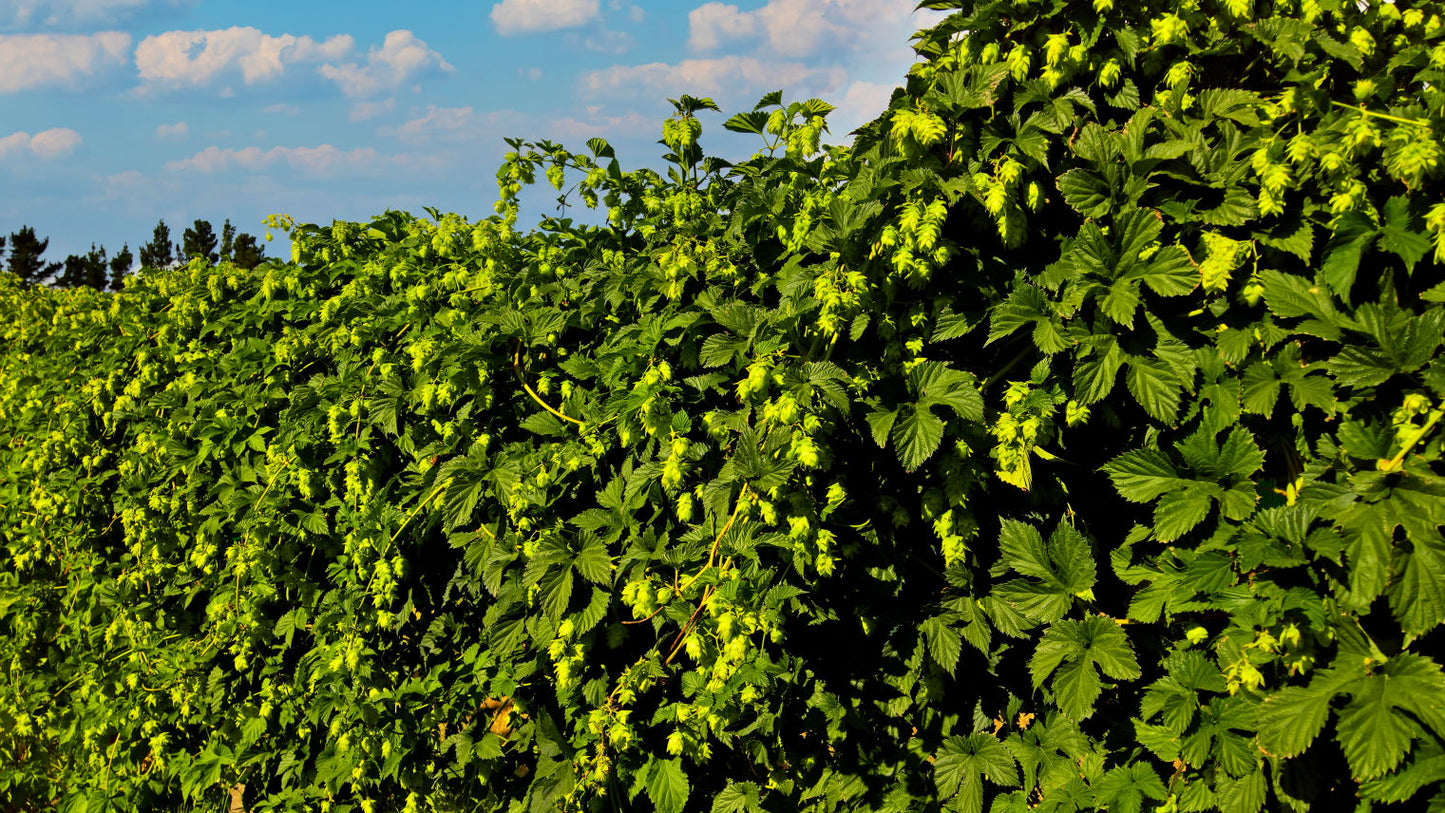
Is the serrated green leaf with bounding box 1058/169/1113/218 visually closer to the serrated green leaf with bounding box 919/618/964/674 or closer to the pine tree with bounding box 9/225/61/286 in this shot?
the serrated green leaf with bounding box 919/618/964/674

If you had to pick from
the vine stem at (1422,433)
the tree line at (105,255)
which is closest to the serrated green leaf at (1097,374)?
the vine stem at (1422,433)

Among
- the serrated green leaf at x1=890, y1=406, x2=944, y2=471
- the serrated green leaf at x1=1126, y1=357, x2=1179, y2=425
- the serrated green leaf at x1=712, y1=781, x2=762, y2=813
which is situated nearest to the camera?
the serrated green leaf at x1=1126, y1=357, x2=1179, y2=425

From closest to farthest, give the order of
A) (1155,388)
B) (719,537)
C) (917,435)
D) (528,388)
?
(1155,388), (917,435), (719,537), (528,388)

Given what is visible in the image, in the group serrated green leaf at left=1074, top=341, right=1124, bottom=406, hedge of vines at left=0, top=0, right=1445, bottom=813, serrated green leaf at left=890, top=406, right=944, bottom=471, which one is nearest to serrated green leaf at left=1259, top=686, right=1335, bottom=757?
hedge of vines at left=0, top=0, right=1445, bottom=813

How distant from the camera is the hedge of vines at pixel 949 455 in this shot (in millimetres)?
1836

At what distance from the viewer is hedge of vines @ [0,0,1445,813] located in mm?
1836

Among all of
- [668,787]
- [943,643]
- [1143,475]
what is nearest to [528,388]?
[668,787]

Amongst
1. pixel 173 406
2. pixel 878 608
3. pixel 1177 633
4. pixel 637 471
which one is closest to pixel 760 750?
pixel 878 608

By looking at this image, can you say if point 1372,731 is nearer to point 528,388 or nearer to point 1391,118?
point 1391,118

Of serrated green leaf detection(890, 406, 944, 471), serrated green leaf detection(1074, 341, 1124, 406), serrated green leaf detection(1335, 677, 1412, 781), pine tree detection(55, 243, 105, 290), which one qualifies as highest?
pine tree detection(55, 243, 105, 290)

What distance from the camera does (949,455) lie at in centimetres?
223

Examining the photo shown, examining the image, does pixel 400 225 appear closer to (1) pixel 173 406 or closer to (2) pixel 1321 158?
(1) pixel 173 406

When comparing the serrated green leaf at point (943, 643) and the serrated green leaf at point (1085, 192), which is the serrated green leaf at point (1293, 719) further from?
the serrated green leaf at point (1085, 192)

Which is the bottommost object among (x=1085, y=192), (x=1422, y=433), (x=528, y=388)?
(x=1422, y=433)
